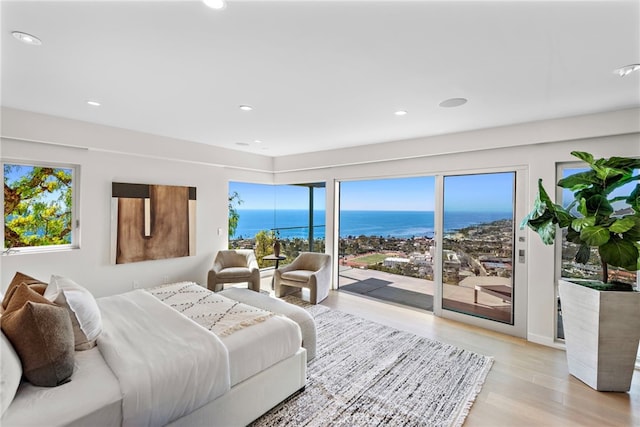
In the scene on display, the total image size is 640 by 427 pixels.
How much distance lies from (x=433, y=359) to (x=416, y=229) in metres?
2.39

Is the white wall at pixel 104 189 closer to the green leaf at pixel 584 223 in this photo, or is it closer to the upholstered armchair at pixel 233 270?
the upholstered armchair at pixel 233 270

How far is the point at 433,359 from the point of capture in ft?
9.71

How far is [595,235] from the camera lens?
7.92 ft

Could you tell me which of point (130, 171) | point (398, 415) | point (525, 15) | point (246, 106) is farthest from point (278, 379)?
point (130, 171)

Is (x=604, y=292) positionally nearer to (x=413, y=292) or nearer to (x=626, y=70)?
(x=626, y=70)

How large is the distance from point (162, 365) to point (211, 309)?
3.10 ft

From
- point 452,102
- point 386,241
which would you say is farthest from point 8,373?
point 386,241

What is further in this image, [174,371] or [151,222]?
[151,222]

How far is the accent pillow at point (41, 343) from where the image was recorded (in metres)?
1.46

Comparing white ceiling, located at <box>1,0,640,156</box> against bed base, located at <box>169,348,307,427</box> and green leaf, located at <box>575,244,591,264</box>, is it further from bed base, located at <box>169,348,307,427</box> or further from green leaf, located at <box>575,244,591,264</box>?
bed base, located at <box>169,348,307,427</box>

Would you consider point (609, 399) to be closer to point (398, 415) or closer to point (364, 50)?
point (398, 415)

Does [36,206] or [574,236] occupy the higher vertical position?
[36,206]

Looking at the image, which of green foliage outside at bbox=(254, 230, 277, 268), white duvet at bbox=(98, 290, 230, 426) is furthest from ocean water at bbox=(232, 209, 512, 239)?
white duvet at bbox=(98, 290, 230, 426)

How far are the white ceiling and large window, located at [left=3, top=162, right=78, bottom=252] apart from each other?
826mm
